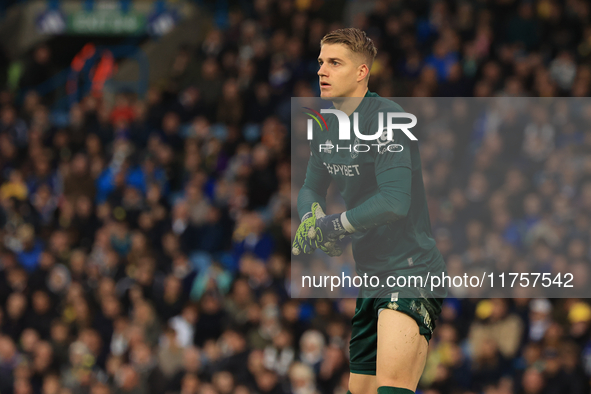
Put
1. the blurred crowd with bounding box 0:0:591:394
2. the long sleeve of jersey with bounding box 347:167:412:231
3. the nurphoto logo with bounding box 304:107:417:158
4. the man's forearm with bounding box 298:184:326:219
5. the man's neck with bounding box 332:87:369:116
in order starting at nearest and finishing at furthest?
the long sleeve of jersey with bounding box 347:167:412:231
the nurphoto logo with bounding box 304:107:417:158
the man's neck with bounding box 332:87:369:116
the man's forearm with bounding box 298:184:326:219
the blurred crowd with bounding box 0:0:591:394

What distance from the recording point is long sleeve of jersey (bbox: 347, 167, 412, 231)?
451 centimetres

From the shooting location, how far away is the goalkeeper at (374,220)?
4551mm

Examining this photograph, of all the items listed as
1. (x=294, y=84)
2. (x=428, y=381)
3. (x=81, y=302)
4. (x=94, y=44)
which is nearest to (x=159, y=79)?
(x=94, y=44)

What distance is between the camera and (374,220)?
4.53 m

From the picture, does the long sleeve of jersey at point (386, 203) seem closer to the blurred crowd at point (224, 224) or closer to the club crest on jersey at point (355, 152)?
the club crest on jersey at point (355, 152)

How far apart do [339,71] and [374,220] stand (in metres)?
0.91

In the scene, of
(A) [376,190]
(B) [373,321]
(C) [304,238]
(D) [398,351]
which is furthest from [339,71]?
(D) [398,351]

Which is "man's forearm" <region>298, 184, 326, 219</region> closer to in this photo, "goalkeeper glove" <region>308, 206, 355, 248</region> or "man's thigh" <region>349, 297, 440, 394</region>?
"goalkeeper glove" <region>308, 206, 355, 248</region>

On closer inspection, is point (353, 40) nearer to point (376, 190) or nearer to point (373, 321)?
point (376, 190)

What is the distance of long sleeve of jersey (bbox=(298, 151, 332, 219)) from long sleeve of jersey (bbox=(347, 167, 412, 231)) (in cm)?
38

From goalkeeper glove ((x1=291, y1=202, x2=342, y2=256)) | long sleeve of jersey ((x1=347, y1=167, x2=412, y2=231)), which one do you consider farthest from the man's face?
goalkeeper glove ((x1=291, y1=202, x2=342, y2=256))

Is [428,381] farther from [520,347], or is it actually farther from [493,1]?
[493,1]

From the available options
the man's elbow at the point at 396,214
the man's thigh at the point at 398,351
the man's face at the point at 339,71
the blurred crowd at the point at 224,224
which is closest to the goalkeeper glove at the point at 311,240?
the man's elbow at the point at 396,214

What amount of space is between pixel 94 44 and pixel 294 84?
7.54m
